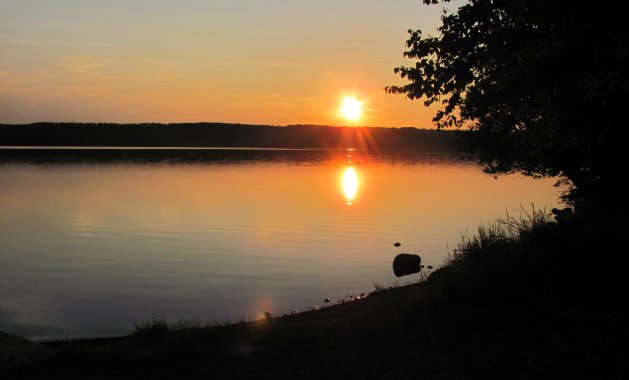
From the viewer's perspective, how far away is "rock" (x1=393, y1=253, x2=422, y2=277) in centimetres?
2223

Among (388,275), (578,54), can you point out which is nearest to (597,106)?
(578,54)

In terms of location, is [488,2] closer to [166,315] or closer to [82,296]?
[166,315]

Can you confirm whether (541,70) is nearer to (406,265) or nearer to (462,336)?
(462,336)

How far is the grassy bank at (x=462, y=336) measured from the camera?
764 centimetres

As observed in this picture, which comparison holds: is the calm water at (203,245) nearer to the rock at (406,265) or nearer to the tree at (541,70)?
the rock at (406,265)

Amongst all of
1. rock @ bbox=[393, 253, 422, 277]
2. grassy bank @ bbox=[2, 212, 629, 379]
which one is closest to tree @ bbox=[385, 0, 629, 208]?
grassy bank @ bbox=[2, 212, 629, 379]

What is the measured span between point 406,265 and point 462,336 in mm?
13704

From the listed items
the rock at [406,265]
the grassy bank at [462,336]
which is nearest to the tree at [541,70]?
the grassy bank at [462,336]

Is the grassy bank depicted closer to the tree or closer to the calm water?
the tree

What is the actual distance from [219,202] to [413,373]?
40.3 meters

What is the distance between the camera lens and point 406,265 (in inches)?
880

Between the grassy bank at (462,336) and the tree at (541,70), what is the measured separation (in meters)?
2.35

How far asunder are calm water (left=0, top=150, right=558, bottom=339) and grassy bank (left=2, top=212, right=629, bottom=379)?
5.87 m

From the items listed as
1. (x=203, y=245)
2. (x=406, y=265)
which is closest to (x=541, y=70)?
(x=406, y=265)
